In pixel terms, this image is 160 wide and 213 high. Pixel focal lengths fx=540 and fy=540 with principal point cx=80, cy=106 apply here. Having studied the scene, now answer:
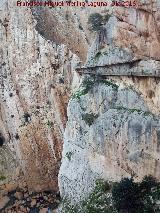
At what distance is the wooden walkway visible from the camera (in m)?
27.8

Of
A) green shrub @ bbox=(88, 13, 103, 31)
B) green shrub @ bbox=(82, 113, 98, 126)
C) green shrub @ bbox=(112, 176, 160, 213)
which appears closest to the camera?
green shrub @ bbox=(112, 176, 160, 213)

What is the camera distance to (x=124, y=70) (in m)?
29.6

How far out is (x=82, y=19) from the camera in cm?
4597

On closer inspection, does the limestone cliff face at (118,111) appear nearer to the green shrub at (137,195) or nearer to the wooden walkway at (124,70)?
the wooden walkway at (124,70)

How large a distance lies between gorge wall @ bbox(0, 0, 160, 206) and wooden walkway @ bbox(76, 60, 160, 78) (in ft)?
0.37

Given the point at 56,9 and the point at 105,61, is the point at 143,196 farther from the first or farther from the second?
the point at 56,9

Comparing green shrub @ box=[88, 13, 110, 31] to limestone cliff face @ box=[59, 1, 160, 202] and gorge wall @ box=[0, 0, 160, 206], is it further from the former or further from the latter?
limestone cliff face @ box=[59, 1, 160, 202]

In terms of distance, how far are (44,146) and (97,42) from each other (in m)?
13.8

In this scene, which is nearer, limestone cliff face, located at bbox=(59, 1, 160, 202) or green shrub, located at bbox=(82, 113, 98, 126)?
limestone cliff face, located at bbox=(59, 1, 160, 202)

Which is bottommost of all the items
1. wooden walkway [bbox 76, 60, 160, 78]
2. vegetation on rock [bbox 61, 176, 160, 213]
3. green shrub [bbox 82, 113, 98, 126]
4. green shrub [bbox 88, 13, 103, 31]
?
vegetation on rock [bbox 61, 176, 160, 213]

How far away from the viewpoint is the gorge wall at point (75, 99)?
28.1 m

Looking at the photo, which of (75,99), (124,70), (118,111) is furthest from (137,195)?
(75,99)

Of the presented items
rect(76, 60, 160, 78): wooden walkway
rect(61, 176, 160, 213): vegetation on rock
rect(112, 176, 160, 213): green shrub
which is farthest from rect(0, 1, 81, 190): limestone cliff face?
Answer: rect(112, 176, 160, 213): green shrub

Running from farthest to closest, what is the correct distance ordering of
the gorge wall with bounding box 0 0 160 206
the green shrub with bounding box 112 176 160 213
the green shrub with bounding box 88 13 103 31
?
the green shrub with bounding box 88 13 103 31 → the gorge wall with bounding box 0 0 160 206 → the green shrub with bounding box 112 176 160 213
